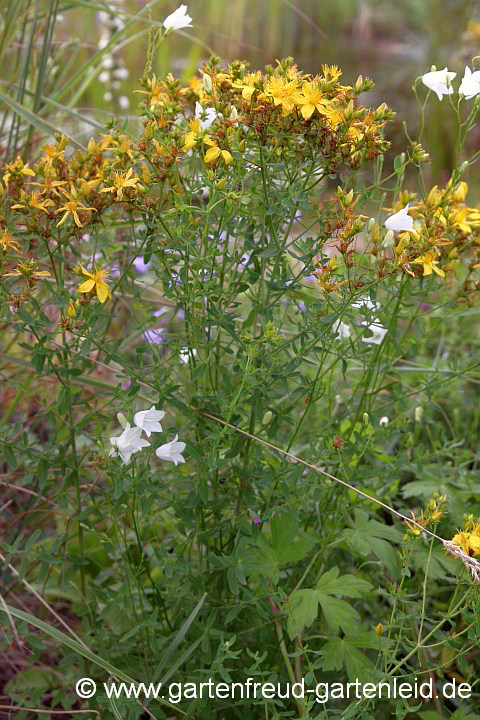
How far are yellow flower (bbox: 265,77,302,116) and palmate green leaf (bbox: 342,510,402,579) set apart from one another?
2.51 feet

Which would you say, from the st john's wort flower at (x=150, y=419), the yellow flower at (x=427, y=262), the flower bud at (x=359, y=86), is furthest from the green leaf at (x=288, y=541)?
the flower bud at (x=359, y=86)

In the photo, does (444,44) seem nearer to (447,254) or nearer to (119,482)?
(447,254)

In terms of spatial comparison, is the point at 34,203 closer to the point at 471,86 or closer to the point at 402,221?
the point at 402,221

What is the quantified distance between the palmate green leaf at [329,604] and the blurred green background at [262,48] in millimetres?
1208

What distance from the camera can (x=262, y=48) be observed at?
234 inches

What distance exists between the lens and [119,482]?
4.17 feet

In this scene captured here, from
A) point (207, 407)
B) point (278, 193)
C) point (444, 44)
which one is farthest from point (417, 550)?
point (444, 44)

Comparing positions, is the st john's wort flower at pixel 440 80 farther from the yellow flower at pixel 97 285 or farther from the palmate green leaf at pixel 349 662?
the palmate green leaf at pixel 349 662

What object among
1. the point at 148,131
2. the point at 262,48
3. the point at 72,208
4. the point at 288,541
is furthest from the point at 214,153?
the point at 262,48

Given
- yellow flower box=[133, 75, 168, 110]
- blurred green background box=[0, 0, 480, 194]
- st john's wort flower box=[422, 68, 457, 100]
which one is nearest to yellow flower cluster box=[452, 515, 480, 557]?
st john's wort flower box=[422, 68, 457, 100]

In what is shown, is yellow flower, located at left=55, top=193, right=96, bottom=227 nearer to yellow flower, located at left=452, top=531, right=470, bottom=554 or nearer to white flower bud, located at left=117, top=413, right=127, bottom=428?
white flower bud, located at left=117, top=413, right=127, bottom=428

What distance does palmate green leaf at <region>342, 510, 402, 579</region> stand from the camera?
1491 mm

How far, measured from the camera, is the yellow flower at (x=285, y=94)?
1.21 m

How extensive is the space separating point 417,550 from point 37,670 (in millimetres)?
830
